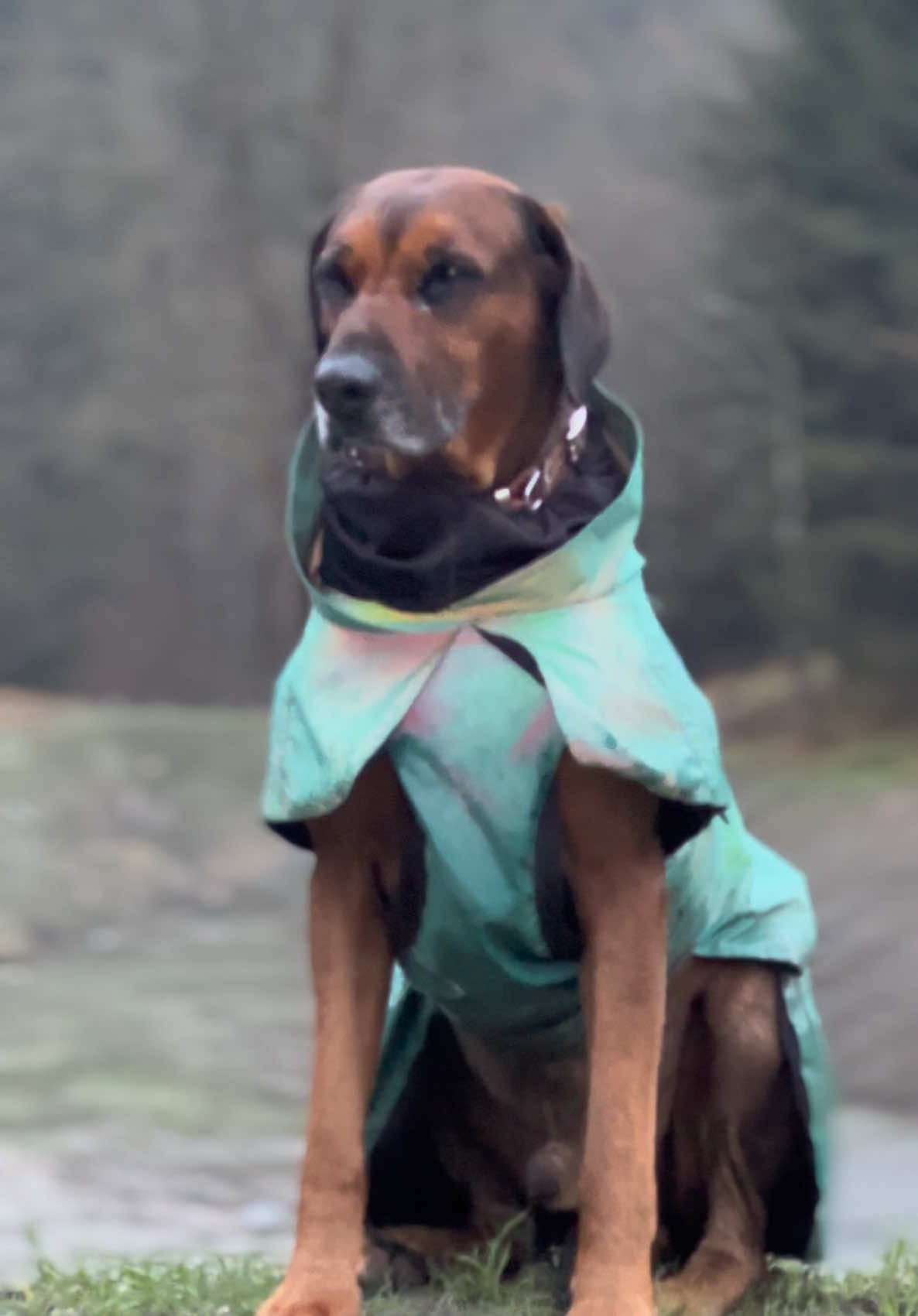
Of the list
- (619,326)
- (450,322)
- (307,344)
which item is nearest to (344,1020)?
(450,322)

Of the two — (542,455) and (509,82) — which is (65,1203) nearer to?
(542,455)

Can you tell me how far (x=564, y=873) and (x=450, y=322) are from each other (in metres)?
0.78

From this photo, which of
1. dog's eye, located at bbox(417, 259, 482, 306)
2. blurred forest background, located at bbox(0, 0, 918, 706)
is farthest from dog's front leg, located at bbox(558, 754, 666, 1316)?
blurred forest background, located at bbox(0, 0, 918, 706)

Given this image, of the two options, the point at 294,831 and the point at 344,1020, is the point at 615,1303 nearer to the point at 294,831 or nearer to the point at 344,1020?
the point at 344,1020

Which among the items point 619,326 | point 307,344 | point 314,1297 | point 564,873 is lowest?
point 314,1297

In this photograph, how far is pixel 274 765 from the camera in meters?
2.63

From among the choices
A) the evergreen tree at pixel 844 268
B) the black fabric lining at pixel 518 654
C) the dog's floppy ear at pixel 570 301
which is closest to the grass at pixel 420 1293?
the black fabric lining at pixel 518 654

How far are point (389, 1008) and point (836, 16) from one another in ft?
50.3

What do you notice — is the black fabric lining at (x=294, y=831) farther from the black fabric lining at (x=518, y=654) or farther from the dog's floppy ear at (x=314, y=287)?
the dog's floppy ear at (x=314, y=287)

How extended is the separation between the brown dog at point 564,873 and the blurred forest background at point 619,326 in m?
12.0

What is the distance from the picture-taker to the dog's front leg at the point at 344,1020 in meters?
2.53

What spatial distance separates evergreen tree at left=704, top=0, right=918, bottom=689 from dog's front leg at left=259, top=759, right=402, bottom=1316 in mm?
13499

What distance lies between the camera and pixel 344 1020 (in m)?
2.62

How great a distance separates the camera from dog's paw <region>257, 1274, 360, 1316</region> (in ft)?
8.07
